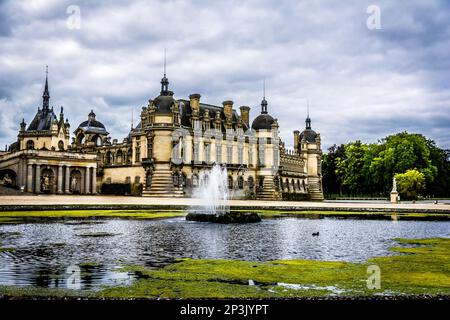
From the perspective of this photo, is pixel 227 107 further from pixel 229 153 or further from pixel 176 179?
pixel 176 179

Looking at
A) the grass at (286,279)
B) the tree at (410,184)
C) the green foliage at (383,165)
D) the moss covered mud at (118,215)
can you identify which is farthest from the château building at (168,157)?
the grass at (286,279)

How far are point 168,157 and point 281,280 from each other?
57.1m

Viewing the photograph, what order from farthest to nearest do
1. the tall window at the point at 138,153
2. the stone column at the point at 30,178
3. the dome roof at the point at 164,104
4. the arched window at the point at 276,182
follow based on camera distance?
the arched window at the point at 276,182, the tall window at the point at 138,153, the dome roof at the point at 164,104, the stone column at the point at 30,178

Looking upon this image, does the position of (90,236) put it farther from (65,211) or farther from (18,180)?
(18,180)

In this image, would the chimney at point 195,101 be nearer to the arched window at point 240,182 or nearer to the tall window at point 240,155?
the tall window at point 240,155

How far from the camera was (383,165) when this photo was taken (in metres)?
104

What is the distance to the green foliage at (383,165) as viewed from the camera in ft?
336

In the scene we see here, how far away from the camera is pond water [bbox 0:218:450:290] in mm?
12454

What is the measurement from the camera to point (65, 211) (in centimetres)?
3834

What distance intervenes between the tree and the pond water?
216 feet

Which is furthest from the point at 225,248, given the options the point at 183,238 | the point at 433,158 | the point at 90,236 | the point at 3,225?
the point at 433,158

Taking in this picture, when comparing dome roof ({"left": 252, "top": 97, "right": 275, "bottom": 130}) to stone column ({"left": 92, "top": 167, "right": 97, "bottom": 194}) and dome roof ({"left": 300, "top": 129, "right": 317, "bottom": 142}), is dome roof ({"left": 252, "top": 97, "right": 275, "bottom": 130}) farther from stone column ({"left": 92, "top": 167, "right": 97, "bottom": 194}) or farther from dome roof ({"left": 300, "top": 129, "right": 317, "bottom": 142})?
stone column ({"left": 92, "top": 167, "right": 97, "bottom": 194})

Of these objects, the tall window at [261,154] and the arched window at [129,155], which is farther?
the tall window at [261,154]
